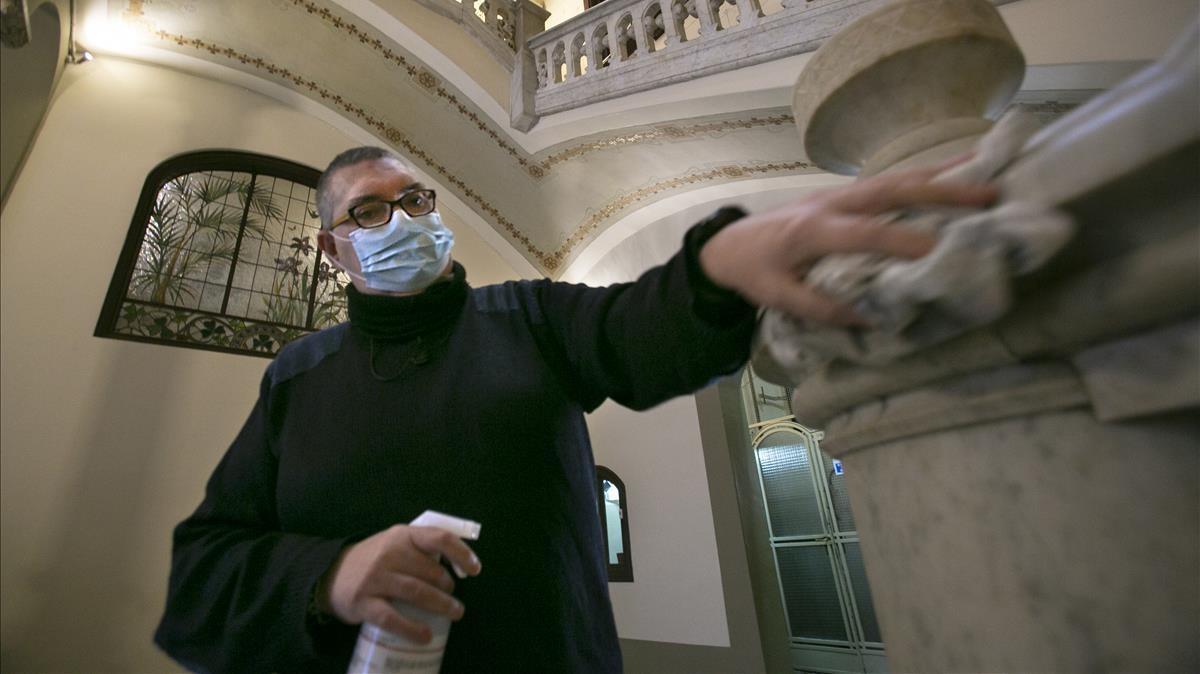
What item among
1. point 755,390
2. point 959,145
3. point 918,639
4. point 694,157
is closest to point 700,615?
point 755,390

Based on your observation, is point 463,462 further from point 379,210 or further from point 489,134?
point 489,134

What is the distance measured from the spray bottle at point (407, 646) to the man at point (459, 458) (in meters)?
0.02

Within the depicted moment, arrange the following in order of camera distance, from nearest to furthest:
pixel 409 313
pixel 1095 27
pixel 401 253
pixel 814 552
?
pixel 409 313, pixel 401 253, pixel 1095 27, pixel 814 552

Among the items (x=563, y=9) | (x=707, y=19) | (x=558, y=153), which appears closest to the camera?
(x=707, y=19)

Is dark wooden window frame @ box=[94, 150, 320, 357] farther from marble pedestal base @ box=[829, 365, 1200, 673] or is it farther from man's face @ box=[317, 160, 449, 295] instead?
marble pedestal base @ box=[829, 365, 1200, 673]

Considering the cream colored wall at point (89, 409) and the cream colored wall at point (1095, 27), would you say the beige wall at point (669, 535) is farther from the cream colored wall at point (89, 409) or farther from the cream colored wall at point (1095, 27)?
the cream colored wall at point (1095, 27)

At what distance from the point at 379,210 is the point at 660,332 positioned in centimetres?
95

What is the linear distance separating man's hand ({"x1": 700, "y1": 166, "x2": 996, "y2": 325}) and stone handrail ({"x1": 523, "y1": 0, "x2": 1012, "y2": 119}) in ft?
8.43

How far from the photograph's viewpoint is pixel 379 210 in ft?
4.35

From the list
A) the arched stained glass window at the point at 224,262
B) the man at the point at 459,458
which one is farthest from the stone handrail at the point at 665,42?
the man at the point at 459,458

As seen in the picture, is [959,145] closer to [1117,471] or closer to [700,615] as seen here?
[1117,471]

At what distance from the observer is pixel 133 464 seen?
113 inches

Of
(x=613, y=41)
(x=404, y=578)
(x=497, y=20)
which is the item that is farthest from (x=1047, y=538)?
(x=497, y=20)

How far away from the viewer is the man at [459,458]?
26.0 inches
